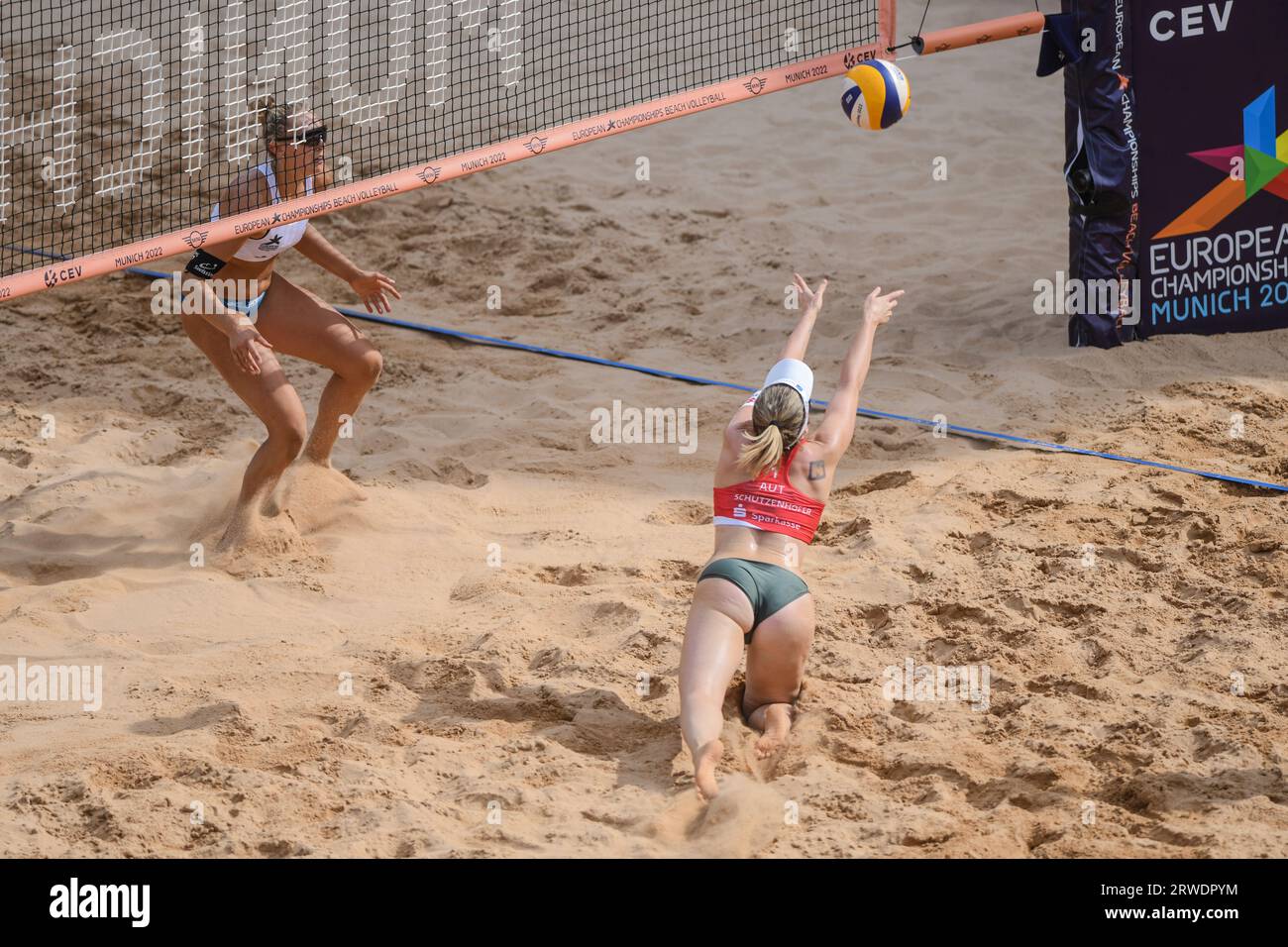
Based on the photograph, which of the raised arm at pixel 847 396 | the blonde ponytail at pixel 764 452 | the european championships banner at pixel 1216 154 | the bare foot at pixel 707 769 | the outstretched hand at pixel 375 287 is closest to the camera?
the bare foot at pixel 707 769

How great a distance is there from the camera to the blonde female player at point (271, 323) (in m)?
5.45

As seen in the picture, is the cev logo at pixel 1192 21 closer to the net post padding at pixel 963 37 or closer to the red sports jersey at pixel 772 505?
the net post padding at pixel 963 37

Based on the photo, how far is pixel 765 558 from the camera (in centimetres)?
433

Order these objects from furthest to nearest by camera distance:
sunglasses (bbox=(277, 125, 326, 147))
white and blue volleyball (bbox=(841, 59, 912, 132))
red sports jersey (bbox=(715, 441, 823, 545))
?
1. white and blue volleyball (bbox=(841, 59, 912, 132))
2. sunglasses (bbox=(277, 125, 326, 147))
3. red sports jersey (bbox=(715, 441, 823, 545))

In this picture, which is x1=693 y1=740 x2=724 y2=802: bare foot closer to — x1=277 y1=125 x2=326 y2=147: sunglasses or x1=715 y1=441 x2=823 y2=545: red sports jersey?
x1=715 y1=441 x2=823 y2=545: red sports jersey

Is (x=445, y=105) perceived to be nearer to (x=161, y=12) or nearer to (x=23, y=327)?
(x=161, y=12)

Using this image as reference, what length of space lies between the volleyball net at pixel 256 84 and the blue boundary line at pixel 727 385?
2.33ft

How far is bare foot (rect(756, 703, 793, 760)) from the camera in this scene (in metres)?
4.10

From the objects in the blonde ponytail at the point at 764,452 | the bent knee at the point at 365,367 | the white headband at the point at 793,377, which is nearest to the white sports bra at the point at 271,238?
the bent knee at the point at 365,367

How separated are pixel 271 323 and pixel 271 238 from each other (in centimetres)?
36

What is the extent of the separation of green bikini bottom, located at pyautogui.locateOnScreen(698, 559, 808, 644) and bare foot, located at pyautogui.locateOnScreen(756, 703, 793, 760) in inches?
8.7

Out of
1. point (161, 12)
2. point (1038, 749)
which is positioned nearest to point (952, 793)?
point (1038, 749)

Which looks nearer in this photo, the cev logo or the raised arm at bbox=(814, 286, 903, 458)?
the raised arm at bbox=(814, 286, 903, 458)

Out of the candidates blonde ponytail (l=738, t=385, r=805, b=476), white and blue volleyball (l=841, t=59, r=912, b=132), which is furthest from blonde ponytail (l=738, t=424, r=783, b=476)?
white and blue volleyball (l=841, t=59, r=912, b=132)
